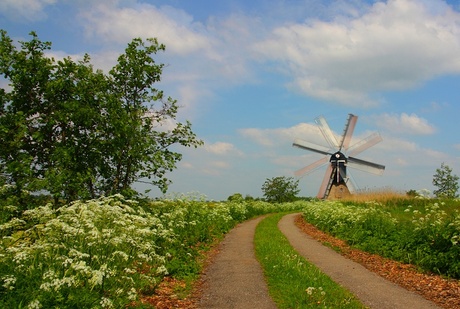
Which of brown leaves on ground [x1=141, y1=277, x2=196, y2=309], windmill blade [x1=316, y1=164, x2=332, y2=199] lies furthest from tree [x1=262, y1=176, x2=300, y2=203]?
brown leaves on ground [x1=141, y1=277, x2=196, y2=309]

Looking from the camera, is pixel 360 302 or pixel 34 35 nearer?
pixel 360 302

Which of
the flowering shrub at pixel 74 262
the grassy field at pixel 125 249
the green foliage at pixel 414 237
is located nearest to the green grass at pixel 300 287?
the grassy field at pixel 125 249

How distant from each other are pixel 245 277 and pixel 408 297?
4.16m

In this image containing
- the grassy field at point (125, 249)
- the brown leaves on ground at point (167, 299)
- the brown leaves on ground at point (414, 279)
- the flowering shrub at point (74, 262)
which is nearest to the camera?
the flowering shrub at point (74, 262)

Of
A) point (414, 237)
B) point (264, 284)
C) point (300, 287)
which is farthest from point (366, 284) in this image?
Result: point (414, 237)

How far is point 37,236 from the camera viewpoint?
25.9 feet

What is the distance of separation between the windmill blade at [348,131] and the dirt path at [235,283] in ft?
151

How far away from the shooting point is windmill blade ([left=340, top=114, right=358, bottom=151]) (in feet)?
→ 191

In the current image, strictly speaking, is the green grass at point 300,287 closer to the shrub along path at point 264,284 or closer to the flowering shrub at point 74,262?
the shrub along path at point 264,284

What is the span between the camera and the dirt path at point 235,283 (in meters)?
8.27

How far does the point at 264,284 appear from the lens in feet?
32.1

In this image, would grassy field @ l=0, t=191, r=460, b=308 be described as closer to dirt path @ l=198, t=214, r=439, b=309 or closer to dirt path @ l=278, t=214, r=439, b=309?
dirt path @ l=198, t=214, r=439, b=309

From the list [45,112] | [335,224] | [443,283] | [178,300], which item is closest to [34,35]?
[45,112]

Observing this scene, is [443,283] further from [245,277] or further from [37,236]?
[37,236]
